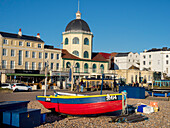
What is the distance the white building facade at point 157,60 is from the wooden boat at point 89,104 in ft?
198

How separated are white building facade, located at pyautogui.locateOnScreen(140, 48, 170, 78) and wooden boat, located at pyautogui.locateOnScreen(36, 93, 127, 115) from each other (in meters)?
60.4

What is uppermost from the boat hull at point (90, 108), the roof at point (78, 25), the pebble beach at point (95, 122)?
the roof at point (78, 25)

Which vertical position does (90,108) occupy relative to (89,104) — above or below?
below

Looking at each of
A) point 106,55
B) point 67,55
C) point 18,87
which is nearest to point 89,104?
point 18,87

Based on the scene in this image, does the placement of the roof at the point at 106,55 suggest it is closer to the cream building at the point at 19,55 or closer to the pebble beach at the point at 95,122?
the cream building at the point at 19,55

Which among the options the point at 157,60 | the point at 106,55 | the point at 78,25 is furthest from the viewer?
the point at 106,55

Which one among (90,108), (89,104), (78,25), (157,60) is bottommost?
(90,108)

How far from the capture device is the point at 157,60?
252 feet

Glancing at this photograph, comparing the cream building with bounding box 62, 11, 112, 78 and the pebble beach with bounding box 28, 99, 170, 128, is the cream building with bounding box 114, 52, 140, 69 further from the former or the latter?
the pebble beach with bounding box 28, 99, 170, 128

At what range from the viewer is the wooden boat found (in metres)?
15.5

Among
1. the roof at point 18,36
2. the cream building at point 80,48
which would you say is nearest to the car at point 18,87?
the roof at point 18,36

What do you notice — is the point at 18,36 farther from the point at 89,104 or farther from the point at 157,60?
the point at 157,60

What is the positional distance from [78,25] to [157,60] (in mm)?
31252

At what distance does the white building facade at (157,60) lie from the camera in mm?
75250
